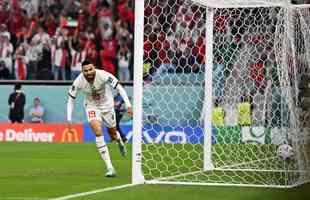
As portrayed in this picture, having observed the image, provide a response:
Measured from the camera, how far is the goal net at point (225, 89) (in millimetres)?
12578

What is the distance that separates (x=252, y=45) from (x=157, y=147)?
149 inches

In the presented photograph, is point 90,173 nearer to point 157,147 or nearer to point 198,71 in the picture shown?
point 157,147

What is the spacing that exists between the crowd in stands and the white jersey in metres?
11.8

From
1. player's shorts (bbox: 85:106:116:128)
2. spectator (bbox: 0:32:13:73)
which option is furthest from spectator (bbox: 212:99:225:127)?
A: spectator (bbox: 0:32:13:73)

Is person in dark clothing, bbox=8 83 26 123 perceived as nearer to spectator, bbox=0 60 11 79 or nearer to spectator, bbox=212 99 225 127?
spectator, bbox=0 60 11 79

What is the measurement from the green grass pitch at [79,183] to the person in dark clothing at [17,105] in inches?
274

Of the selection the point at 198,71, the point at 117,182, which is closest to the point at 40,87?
the point at 198,71

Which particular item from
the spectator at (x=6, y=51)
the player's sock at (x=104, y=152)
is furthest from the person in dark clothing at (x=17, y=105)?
the player's sock at (x=104, y=152)

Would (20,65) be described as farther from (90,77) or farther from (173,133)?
(90,77)

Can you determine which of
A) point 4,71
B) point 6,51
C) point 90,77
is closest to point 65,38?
point 6,51

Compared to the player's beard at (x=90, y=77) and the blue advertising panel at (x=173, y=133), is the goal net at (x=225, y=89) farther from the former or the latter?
the player's beard at (x=90, y=77)

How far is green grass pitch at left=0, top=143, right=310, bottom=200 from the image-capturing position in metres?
10.6

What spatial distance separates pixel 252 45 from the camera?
51.4 feet

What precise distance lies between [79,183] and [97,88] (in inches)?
108
